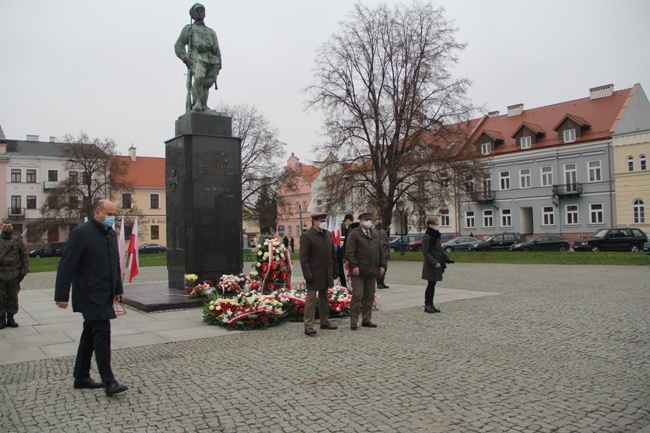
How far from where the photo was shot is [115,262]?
18.2ft

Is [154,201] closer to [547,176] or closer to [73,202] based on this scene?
[73,202]

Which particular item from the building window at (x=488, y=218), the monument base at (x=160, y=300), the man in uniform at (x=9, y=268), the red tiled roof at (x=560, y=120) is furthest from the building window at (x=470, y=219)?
the man in uniform at (x=9, y=268)

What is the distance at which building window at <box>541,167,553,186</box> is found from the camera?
48.0 meters

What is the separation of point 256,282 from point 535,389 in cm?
648

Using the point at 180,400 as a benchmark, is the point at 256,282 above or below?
above

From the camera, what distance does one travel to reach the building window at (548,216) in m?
47.9

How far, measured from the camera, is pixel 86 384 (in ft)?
18.0

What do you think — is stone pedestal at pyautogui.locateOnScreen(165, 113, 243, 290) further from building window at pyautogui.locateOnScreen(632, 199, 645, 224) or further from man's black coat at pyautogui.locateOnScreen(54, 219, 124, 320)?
building window at pyautogui.locateOnScreen(632, 199, 645, 224)

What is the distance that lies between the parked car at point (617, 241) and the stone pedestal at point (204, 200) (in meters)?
28.9

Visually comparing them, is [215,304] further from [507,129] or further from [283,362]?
[507,129]

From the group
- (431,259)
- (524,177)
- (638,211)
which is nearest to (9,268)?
(431,259)

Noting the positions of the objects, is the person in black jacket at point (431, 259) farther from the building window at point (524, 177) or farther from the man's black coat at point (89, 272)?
the building window at point (524, 177)

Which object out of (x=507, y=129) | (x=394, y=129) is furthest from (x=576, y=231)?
(x=394, y=129)

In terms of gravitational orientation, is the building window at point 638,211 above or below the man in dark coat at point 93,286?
above
